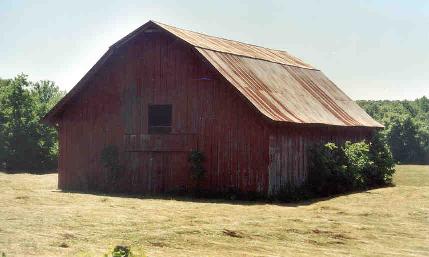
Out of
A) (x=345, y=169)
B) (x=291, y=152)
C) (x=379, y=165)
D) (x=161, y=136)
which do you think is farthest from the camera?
Answer: (x=379, y=165)

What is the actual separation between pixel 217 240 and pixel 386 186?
17168 millimetres

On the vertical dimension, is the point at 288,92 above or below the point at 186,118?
above

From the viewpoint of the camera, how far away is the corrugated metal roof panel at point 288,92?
2272 cm

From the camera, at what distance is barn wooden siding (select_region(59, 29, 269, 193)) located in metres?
22.4

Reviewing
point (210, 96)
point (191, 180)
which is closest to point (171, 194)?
point (191, 180)

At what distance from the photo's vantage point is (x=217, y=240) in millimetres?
13055

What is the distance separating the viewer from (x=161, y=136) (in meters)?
24.2

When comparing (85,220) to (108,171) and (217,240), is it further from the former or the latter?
(108,171)

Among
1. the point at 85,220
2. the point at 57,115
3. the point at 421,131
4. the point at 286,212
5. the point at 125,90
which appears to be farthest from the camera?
the point at 421,131

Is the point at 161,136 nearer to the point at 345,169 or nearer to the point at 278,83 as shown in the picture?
the point at 278,83

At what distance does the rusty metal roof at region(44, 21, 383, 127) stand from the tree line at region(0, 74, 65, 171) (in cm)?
1549

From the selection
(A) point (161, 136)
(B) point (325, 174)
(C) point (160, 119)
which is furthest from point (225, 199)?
(C) point (160, 119)

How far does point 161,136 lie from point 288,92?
573 cm

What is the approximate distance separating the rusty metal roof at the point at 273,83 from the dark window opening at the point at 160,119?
2807 mm
